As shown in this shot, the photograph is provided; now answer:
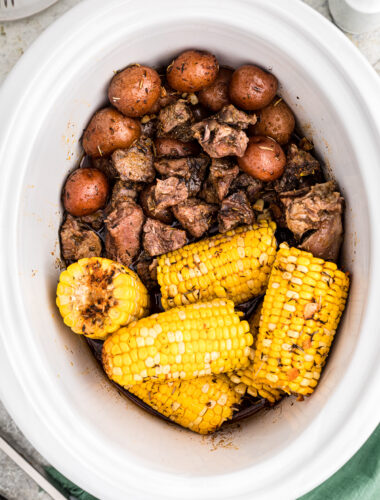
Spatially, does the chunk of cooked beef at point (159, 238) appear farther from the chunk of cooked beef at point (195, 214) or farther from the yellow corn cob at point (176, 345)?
the yellow corn cob at point (176, 345)

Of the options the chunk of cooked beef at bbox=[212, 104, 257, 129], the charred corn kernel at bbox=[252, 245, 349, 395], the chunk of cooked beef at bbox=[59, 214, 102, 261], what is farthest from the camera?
the chunk of cooked beef at bbox=[59, 214, 102, 261]

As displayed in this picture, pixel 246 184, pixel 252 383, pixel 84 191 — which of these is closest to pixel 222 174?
pixel 246 184

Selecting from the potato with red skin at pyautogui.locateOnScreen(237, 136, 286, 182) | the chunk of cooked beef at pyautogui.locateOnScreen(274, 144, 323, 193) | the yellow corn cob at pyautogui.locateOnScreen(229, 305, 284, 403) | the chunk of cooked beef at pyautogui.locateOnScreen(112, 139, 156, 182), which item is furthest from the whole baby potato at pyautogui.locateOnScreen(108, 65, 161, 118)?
the yellow corn cob at pyautogui.locateOnScreen(229, 305, 284, 403)

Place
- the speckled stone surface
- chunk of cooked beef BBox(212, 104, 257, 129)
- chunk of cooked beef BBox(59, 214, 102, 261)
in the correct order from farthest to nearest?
the speckled stone surface, chunk of cooked beef BBox(59, 214, 102, 261), chunk of cooked beef BBox(212, 104, 257, 129)

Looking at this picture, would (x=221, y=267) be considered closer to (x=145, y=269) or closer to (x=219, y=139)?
(x=145, y=269)

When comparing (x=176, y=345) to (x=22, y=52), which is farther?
(x=22, y=52)

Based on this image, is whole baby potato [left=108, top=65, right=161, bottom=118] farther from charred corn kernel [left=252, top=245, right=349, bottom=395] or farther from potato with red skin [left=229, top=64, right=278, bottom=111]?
charred corn kernel [left=252, top=245, right=349, bottom=395]

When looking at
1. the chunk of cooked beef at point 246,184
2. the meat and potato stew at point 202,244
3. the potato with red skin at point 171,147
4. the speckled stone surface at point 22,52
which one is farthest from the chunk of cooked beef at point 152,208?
the speckled stone surface at point 22,52
